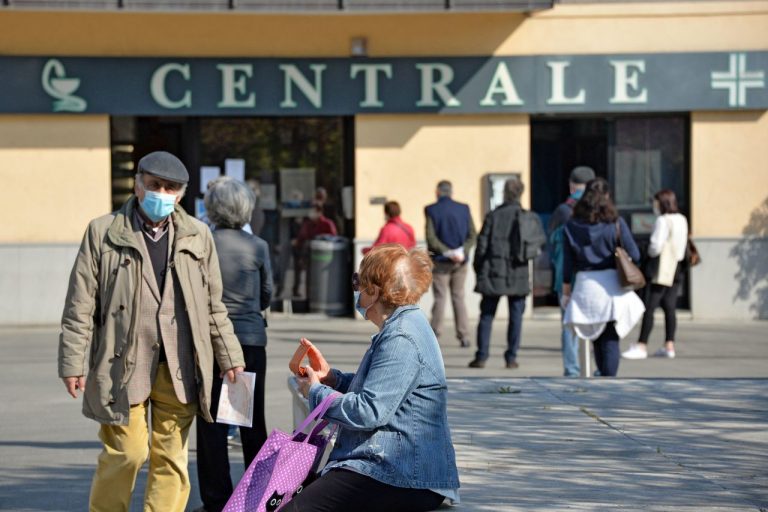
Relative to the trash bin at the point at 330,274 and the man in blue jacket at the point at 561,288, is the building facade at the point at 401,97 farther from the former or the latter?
the man in blue jacket at the point at 561,288

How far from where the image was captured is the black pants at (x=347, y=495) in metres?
4.51

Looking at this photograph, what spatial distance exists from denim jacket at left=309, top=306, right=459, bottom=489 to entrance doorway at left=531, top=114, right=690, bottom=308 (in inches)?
494

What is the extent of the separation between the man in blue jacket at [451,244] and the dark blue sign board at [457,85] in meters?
3.04

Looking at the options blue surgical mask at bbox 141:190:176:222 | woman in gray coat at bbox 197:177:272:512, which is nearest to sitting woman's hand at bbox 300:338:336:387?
blue surgical mask at bbox 141:190:176:222

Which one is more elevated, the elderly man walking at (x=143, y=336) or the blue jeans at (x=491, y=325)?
the elderly man walking at (x=143, y=336)

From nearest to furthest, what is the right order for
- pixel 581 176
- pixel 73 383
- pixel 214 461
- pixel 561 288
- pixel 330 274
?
pixel 73 383 < pixel 214 461 < pixel 561 288 < pixel 581 176 < pixel 330 274

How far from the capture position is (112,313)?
224 inches

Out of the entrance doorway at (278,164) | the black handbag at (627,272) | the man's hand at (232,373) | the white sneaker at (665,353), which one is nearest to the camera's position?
the man's hand at (232,373)

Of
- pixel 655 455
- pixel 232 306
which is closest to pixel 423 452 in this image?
pixel 655 455

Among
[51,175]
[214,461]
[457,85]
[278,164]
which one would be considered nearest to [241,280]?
[214,461]

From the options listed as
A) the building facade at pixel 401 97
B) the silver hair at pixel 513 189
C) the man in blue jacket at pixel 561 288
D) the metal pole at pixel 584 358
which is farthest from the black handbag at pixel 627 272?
the building facade at pixel 401 97

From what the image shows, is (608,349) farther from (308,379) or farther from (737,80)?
(737,80)

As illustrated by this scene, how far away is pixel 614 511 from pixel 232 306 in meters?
2.66

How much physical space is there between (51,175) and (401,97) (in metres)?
4.58
